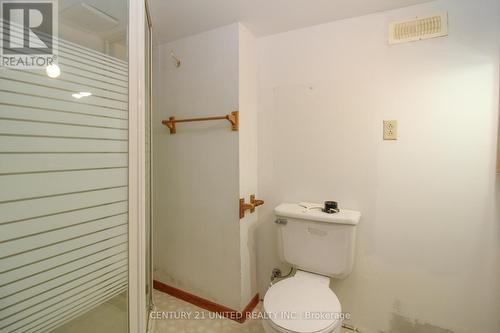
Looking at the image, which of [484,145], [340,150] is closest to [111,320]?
[340,150]

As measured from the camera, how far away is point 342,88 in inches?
56.0

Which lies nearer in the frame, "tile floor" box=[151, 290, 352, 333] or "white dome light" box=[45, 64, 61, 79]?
"white dome light" box=[45, 64, 61, 79]

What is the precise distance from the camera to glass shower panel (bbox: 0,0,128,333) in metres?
0.59

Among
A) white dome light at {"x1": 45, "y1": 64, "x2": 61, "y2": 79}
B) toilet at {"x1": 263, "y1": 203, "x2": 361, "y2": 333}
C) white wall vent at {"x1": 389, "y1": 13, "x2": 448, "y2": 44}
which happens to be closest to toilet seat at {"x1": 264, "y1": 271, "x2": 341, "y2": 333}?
toilet at {"x1": 263, "y1": 203, "x2": 361, "y2": 333}

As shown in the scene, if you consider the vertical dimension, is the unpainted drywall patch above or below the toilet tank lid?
below

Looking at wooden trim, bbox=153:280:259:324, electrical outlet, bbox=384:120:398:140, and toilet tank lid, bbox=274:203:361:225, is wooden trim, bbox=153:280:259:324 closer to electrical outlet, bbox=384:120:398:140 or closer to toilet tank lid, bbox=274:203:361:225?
toilet tank lid, bbox=274:203:361:225

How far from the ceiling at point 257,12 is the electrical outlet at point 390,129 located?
2.19 feet

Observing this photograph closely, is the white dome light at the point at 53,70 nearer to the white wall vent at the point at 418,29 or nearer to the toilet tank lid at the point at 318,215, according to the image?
the toilet tank lid at the point at 318,215

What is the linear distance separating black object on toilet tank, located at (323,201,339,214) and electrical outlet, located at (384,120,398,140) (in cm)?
50

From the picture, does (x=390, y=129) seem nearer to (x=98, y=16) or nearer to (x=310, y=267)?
(x=310, y=267)

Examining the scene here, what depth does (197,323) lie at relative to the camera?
58.6 inches

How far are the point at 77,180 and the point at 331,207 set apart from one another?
1268mm

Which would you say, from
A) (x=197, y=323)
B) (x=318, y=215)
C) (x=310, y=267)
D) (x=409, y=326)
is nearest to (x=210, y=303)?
(x=197, y=323)

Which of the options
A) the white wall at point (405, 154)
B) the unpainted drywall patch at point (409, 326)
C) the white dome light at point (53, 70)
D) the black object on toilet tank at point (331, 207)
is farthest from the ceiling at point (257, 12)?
the unpainted drywall patch at point (409, 326)
